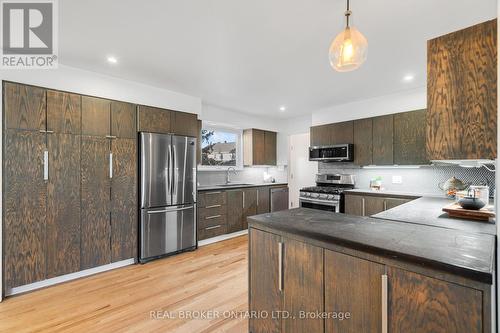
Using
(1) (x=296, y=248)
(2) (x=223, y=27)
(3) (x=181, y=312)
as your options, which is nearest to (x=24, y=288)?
(3) (x=181, y=312)

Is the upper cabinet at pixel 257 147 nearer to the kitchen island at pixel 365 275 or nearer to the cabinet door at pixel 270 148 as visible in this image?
the cabinet door at pixel 270 148

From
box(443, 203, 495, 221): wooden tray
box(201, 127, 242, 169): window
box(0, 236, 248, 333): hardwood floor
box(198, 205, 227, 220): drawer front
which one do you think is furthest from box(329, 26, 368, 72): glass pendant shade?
box(201, 127, 242, 169): window

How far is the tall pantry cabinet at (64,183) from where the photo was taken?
7.73 feet

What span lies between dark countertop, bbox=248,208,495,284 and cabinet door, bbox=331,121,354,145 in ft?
9.40

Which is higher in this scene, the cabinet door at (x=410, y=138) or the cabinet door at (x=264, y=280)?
the cabinet door at (x=410, y=138)

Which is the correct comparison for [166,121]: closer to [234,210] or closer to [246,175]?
[234,210]

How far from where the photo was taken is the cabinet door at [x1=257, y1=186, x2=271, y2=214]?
15.7ft

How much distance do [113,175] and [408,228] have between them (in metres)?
3.13

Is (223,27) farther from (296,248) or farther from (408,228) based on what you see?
(408,228)

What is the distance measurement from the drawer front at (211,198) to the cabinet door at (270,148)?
1698 mm

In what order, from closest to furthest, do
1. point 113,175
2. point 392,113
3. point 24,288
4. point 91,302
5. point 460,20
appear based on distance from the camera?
point 460,20
point 91,302
point 24,288
point 113,175
point 392,113

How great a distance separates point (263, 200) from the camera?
488 cm

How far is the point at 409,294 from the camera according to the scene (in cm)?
98

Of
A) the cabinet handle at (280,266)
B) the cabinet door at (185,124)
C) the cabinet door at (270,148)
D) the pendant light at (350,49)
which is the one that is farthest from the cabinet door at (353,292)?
the cabinet door at (270,148)
